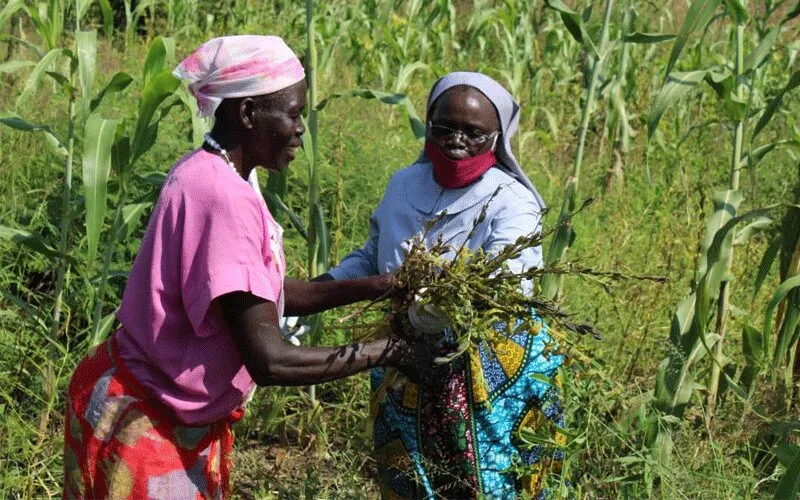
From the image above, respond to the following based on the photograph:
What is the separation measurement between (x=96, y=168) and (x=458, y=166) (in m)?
1.28

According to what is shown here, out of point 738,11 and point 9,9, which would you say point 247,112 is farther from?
point 738,11

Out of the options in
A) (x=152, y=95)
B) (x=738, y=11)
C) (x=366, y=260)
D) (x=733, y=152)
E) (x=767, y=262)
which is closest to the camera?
(x=366, y=260)

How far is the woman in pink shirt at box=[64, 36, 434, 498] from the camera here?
2.59 meters

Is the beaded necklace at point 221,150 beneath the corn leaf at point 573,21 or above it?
beneath

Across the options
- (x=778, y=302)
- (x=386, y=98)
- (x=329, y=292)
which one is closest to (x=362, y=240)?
(x=386, y=98)

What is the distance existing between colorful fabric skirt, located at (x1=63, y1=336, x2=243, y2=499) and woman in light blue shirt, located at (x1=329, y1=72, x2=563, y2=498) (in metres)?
0.73

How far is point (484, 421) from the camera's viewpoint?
3.28 metres

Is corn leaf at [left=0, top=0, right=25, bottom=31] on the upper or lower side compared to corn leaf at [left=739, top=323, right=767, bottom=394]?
upper

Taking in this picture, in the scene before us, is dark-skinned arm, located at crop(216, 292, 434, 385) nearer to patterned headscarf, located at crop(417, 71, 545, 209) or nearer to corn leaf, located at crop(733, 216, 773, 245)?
patterned headscarf, located at crop(417, 71, 545, 209)

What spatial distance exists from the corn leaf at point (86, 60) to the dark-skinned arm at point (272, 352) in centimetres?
190

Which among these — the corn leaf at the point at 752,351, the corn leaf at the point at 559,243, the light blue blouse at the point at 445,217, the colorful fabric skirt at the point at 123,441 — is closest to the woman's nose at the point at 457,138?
the light blue blouse at the point at 445,217

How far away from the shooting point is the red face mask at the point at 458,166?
10.9 ft

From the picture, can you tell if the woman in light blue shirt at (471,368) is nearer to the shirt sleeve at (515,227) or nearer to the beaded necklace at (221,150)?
the shirt sleeve at (515,227)

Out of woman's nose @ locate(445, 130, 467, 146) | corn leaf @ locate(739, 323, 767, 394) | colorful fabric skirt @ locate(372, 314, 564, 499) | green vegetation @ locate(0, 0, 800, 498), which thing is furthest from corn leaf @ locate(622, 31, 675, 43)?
colorful fabric skirt @ locate(372, 314, 564, 499)
